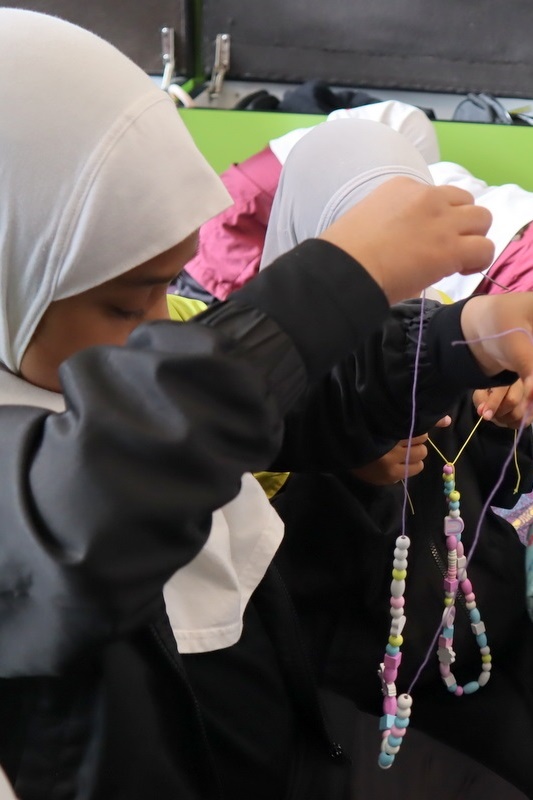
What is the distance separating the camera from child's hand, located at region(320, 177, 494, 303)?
0.37 meters

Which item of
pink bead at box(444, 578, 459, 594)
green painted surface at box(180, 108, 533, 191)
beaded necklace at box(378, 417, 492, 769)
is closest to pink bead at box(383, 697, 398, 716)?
beaded necklace at box(378, 417, 492, 769)

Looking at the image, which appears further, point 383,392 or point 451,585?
point 451,585

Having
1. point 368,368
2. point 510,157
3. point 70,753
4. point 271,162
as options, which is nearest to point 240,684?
point 70,753

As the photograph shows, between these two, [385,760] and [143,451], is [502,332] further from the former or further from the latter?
[385,760]

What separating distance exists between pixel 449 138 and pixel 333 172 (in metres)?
1.05

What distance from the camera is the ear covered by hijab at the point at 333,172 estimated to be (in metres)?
0.82

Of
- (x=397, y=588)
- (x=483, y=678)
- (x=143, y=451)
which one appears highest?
(x=143, y=451)

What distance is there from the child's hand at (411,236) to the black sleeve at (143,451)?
0.07ft

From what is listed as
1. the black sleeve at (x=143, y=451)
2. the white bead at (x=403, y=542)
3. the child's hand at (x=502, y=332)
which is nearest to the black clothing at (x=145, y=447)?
the black sleeve at (x=143, y=451)

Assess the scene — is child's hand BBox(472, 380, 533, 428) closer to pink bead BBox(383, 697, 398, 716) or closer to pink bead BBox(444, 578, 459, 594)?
pink bead BBox(444, 578, 459, 594)

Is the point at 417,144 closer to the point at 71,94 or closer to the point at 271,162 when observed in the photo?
the point at 271,162

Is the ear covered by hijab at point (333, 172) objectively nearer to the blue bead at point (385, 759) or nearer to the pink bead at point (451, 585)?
the pink bead at point (451, 585)

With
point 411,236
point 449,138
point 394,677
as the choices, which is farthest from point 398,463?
point 449,138

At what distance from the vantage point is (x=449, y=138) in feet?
5.74
